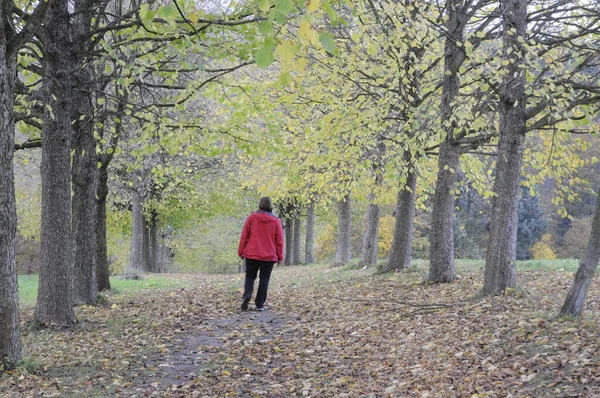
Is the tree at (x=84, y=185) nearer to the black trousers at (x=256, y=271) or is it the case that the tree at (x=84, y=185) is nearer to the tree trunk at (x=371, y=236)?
the black trousers at (x=256, y=271)

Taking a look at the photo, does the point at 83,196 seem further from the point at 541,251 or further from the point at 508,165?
the point at 541,251

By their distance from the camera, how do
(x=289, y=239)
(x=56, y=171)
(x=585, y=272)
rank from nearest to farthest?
(x=585, y=272)
(x=56, y=171)
(x=289, y=239)

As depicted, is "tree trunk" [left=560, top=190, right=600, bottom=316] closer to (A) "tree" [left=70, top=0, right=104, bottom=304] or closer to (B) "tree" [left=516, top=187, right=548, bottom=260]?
(A) "tree" [left=70, top=0, right=104, bottom=304]

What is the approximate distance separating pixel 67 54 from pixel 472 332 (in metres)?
7.19

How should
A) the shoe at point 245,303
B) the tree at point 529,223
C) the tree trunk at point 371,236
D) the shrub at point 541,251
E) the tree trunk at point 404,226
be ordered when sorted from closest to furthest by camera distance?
the shoe at point 245,303, the tree trunk at point 404,226, the tree trunk at point 371,236, the tree at point 529,223, the shrub at point 541,251

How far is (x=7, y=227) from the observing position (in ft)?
18.4

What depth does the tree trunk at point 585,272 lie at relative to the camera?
597 cm

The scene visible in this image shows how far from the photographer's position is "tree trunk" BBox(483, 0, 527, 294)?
8219 millimetres

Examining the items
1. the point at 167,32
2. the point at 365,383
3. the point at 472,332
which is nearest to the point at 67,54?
the point at 167,32

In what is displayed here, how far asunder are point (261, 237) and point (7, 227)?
16.6 ft

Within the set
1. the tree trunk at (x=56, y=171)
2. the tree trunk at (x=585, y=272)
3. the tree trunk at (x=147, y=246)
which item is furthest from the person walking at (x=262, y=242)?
the tree trunk at (x=147, y=246)

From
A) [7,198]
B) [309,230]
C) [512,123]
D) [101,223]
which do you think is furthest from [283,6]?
[309,230]

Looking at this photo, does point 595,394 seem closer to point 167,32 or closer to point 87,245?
point 167,32

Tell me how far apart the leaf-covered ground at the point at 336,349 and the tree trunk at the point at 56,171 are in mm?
607
